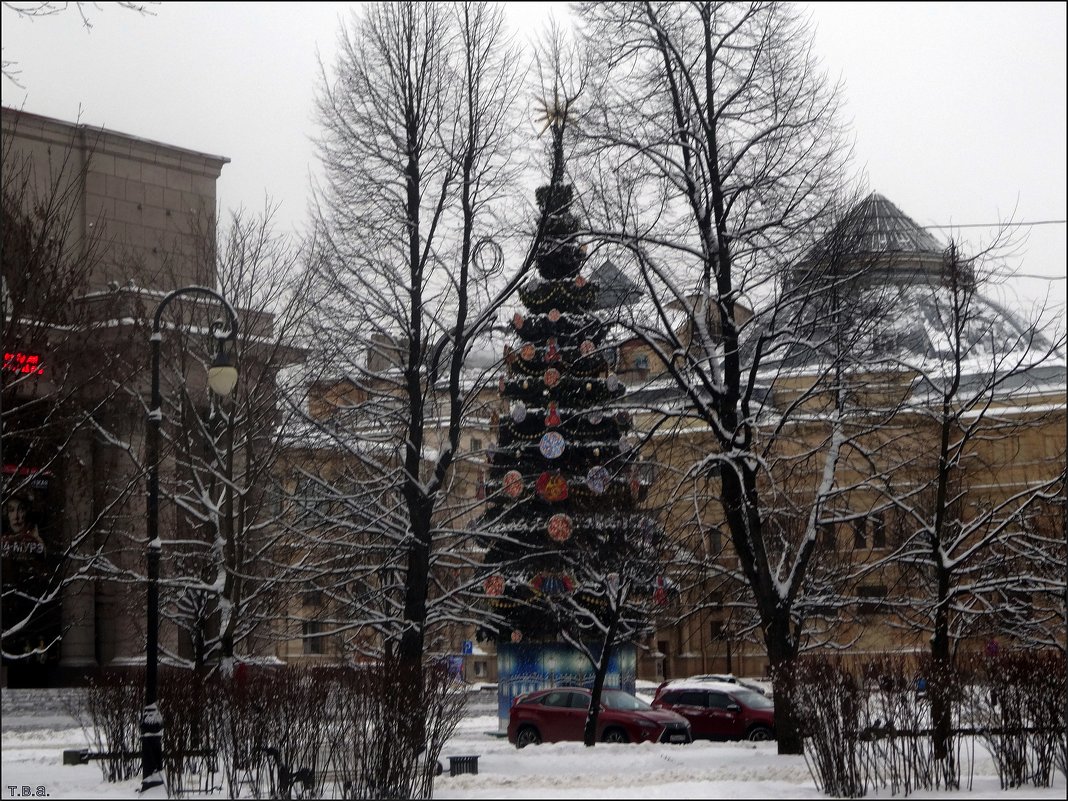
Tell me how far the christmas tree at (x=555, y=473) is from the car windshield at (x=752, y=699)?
3.52 meters

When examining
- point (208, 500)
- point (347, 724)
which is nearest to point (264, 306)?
point (208, 500)

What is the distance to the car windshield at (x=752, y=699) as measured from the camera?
31.0 meters

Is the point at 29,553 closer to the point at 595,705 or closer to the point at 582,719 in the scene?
the point at 595,705

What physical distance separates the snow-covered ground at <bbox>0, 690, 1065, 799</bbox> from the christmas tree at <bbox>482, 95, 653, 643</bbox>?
4.54 m

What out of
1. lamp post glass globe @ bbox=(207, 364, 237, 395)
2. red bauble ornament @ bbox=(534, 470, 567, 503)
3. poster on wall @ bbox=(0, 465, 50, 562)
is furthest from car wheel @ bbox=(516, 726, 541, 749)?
lamp post glass globe @ bbox=(207, 364, 237, 395)

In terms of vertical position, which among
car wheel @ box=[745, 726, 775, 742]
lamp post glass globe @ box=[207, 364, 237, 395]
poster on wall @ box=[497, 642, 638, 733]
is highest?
lamp post glass globe @ box=[207, 364, 237, 395]

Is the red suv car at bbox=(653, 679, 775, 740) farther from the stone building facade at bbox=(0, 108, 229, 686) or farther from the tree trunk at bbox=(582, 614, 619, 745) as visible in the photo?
the stone building facade at bbox=(0, 108, 229, 686)

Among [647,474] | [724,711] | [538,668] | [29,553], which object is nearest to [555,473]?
[538,668]

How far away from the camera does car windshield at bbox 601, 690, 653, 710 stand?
2811 cm

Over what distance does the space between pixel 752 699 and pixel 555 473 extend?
6.55 metres

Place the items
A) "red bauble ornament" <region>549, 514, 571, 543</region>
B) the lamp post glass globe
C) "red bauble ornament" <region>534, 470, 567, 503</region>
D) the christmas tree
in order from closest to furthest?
the lamp post glass globe < the christmas tree < "red bauble ornament" <region>549, 514, 571, 543</region> < "red bauble ornament" <region>534, 470, 567, 503</region>

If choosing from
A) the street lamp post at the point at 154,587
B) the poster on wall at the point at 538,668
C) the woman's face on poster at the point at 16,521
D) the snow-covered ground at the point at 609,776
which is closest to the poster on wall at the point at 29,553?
the woman's face on poster at the point at 16,521

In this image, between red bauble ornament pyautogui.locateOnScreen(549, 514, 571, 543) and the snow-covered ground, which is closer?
the snow-covered ground

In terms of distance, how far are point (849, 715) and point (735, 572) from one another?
285 inches
